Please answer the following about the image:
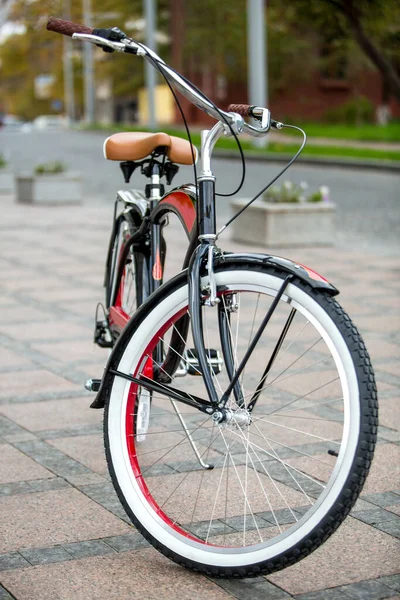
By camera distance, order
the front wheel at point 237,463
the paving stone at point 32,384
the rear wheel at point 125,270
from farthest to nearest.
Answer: the paving stone at point 32,384 < the rear wheel at point 125,270 < the front wheel at point 237,463

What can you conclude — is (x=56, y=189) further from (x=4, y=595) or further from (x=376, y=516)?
(x=4, y=595)

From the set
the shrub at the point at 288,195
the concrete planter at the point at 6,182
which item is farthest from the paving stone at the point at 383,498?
the concrete planter at the point at 6,182

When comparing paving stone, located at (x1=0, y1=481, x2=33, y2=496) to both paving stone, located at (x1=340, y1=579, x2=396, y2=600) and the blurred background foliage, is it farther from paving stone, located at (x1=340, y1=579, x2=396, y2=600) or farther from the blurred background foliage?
the blurred background foliage

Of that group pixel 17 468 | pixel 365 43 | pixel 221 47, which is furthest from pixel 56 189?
pixel 221 47

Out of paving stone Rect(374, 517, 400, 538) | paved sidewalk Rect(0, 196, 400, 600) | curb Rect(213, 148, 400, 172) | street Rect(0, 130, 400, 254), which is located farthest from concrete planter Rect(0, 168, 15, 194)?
paving stone Rect(374, 517, 400, 538)

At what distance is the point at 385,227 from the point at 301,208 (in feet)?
8.32

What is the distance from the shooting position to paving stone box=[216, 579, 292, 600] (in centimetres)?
287

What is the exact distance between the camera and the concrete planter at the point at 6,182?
59.4 ft

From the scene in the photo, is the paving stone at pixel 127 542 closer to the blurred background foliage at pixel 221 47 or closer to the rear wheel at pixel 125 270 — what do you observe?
the rear wheel at pixel 125 270

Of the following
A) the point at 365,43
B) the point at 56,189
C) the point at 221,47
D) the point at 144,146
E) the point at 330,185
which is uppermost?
the point at 221,47

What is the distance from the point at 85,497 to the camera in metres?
3.68

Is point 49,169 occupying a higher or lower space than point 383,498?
higher

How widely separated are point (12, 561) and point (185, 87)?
1.41m

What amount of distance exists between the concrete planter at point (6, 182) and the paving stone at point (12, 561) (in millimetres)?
15289
